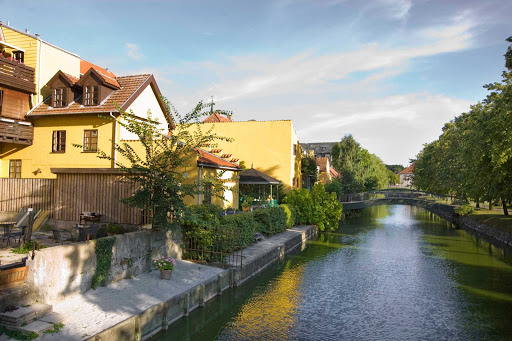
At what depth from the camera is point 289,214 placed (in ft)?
92.8

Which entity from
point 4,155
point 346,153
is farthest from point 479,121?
point 346,153

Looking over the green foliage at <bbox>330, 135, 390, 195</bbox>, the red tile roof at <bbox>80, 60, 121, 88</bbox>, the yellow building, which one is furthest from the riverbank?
the green foliage at <bbox>330, 135, 390, 195</bbox>

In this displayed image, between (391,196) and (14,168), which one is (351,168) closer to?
(391,196)

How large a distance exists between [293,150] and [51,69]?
22.0 m

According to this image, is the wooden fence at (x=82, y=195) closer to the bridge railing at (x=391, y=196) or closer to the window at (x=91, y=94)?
the window at (x=91, y=94)

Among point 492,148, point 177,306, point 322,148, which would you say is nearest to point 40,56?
point 177,306

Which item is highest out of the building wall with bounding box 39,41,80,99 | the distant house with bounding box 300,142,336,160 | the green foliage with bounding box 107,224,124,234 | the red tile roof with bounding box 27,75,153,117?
the distant house with bounding box 300,142,336,160

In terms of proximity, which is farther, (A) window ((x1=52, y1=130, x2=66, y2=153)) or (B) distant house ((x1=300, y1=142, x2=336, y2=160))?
(B) distant house ((x1=300, y1=142, x2=336, y2=160))

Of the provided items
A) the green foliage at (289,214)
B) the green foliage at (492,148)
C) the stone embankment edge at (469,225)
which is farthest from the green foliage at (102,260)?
the stone embankment edge at (469,225)

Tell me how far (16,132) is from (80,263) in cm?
1335

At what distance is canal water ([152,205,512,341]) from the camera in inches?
427

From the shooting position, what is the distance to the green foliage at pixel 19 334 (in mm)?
7367

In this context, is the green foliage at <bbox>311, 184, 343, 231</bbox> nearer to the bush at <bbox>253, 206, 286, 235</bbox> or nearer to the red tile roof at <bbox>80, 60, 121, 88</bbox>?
the bush at <bbox>253, 206, 286, 235</bbox>

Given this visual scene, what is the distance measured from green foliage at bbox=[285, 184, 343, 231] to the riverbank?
52.3 feet
